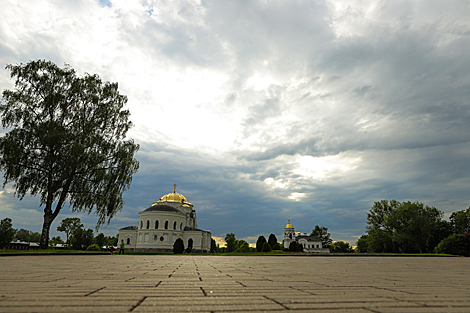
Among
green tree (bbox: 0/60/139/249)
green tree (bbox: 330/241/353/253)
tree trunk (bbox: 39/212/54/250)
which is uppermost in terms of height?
green tree (bbox: 0/60/139/249)

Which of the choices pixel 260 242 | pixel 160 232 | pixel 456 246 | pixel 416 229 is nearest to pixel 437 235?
pixel 416 229

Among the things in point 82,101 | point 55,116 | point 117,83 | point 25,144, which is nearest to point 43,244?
point 25,144

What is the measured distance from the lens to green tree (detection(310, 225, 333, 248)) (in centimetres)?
10294

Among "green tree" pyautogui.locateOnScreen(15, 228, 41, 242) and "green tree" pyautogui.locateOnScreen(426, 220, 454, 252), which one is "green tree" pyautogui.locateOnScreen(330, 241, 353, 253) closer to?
"green tree" pyautogui.locateOnScreen(426, 220, 454, 252)

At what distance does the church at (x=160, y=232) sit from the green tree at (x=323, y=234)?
58.9 m

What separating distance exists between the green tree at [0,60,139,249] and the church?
33.9 meters

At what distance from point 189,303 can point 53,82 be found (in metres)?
26.2

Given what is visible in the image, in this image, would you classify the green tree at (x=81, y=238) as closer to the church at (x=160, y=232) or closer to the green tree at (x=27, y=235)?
the church at (x=160, y=232)

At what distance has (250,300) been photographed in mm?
2199

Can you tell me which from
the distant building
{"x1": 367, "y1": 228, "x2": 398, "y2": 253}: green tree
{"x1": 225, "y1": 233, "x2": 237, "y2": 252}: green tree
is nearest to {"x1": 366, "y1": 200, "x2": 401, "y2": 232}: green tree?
{"x1": 367, "y1": 228, "x2": 398, "y2": 253}: green tree

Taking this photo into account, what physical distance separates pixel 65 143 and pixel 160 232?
38.4 meters

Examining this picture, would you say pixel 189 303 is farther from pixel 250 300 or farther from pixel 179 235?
pixel 179 235

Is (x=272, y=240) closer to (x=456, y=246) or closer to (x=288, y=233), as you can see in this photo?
(x=456, y=246)

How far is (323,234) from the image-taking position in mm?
105312
